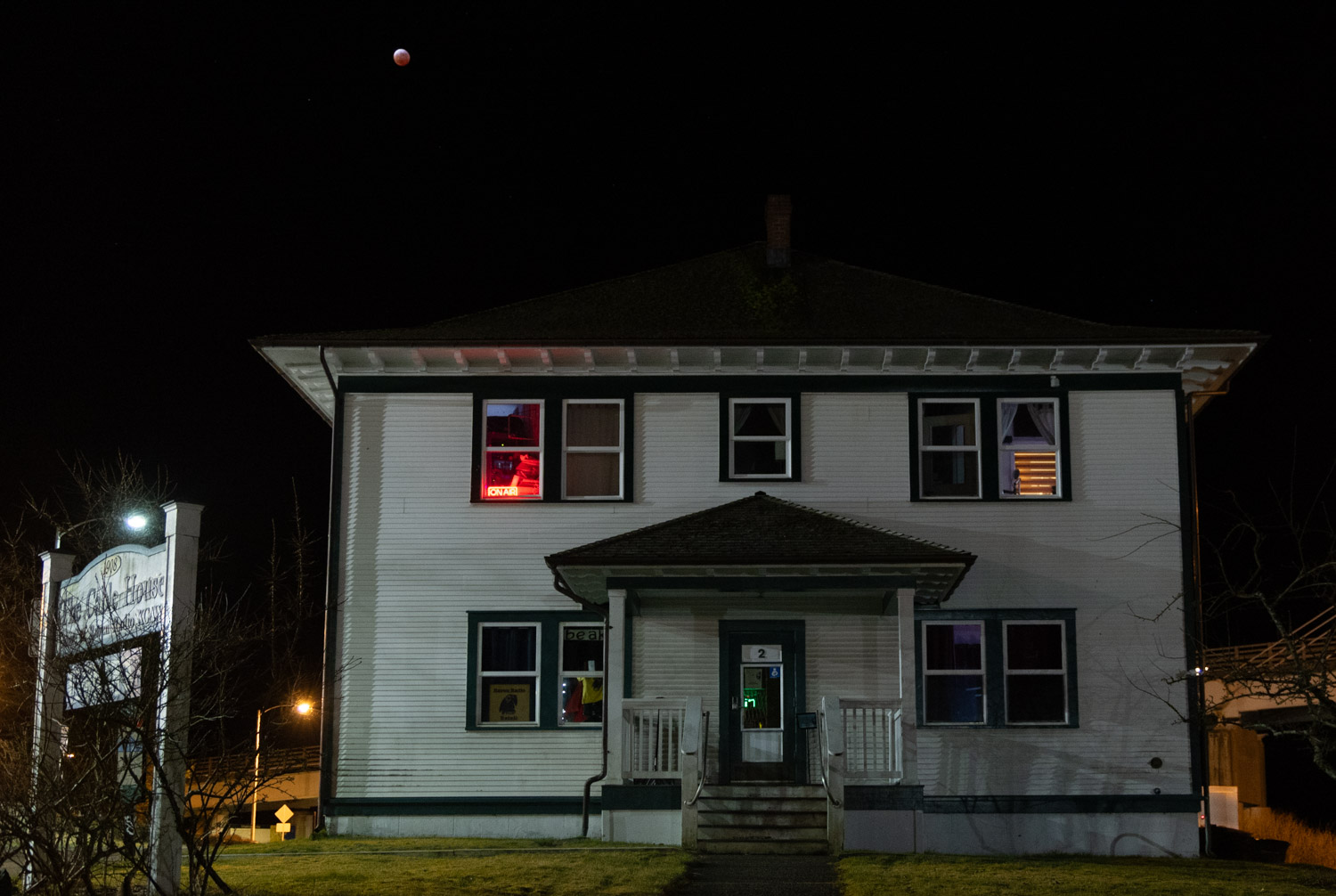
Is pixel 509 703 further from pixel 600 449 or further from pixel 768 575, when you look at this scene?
pixel 768 575

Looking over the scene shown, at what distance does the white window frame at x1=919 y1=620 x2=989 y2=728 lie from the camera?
19.0 m

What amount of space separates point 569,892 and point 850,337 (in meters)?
9.49

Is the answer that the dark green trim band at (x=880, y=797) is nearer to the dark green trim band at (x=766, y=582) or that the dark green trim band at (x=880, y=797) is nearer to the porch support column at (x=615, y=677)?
the dark green trim band at (x=766, y=582)

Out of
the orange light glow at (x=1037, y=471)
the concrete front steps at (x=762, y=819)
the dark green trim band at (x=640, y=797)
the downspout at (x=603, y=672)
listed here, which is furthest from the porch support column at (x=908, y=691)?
the downspout at (x=603, y=672)

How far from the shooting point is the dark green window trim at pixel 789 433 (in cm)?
1970

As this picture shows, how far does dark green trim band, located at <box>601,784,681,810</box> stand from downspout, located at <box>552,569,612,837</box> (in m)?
0.43

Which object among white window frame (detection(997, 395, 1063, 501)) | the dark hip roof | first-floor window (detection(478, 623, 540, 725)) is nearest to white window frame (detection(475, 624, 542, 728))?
first-floor window (detection(478, 623, 540, 725))

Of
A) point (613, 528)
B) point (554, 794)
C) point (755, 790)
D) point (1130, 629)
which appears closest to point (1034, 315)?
point (1130, 629)

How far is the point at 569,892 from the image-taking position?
12.2 metres

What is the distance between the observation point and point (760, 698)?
19141 millimetres

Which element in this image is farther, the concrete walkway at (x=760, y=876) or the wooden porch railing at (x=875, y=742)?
the wooden porch railing at (x=875, y=742)

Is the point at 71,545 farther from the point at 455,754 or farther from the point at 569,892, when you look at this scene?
the point at 569,892

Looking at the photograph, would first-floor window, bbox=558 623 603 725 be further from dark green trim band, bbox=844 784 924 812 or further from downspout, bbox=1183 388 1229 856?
downspout, bbox=1183 388 1229 856

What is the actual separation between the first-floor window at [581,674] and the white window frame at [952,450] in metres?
4.93
